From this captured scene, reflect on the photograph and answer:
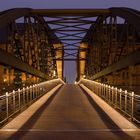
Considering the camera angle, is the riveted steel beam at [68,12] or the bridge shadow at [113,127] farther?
the riveted steel beam at [68,12]

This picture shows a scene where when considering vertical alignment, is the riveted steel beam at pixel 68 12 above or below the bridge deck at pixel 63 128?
above

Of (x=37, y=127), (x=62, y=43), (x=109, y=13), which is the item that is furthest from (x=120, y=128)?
(x=62, y=43)

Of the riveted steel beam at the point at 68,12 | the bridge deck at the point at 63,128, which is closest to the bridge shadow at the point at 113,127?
the bridge deck at the point at 63,128

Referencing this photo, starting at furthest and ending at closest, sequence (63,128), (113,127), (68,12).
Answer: (68,12)
(113,127)
(63,128)

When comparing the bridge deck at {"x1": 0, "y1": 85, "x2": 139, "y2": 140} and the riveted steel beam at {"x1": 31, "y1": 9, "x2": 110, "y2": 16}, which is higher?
the riveted steel beam at {"x1": 31, "y1": 9, "x2": 110, "y2": 16}

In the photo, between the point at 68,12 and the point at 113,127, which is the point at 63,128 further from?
the point at 68,12

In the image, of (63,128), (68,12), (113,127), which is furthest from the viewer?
(68,12)

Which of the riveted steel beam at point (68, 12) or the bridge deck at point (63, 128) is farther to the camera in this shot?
the riveted steel beam at point (68, 12)

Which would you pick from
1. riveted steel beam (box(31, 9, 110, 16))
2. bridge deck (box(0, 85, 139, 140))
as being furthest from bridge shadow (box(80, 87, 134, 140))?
riveted steel beam (box(31, 9, 110, 16))

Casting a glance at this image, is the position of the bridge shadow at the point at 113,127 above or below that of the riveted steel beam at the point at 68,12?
below

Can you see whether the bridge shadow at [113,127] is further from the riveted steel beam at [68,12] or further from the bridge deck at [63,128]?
the riveted steel beam at [68,12]

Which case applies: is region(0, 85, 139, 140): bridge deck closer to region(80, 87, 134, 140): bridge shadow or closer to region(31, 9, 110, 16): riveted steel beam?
region(80, 87, 134, 140): bridge shadow

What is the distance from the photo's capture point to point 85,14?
65875 mm

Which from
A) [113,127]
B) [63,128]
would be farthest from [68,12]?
[63,128]
